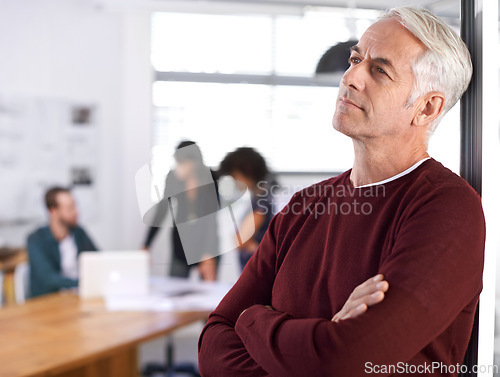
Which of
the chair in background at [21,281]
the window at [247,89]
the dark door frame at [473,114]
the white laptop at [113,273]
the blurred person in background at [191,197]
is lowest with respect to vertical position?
the chair in background at [21,281]

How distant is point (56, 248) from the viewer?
331 centimetres

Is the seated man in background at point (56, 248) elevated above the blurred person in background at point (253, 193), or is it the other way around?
the blurred person in background at point (253, 193)


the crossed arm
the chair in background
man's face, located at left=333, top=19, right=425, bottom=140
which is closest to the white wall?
the chair in background

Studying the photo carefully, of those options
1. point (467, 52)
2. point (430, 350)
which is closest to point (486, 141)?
point (467, 52)

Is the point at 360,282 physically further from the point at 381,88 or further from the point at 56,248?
the point at 56,248

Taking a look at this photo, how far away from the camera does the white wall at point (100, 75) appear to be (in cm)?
402

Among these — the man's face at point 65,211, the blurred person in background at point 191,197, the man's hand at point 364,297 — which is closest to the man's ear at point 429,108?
the man's hand at point 364,297

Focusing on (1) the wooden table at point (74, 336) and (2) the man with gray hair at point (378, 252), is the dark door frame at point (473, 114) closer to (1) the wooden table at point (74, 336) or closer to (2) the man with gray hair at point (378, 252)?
(2) the man with gray hair at point (378, 252)

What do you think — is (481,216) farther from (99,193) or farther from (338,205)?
(99,193)

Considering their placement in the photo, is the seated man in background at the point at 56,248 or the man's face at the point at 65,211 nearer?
the seated man in background at the point at 56,248

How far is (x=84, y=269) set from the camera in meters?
2.67

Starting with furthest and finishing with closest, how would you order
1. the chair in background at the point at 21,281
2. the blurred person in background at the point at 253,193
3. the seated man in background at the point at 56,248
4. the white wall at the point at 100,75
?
the white wall at the point at 100,75 → the chair in background at the point at 21,281 → the seated man in background at the point at 56,248 → the blurred person in background at the point at 253,193

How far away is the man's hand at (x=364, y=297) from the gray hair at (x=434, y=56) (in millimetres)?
349

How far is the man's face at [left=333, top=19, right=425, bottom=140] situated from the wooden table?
4.10ft
